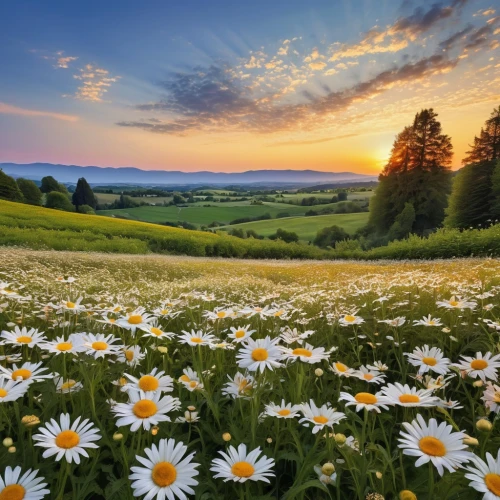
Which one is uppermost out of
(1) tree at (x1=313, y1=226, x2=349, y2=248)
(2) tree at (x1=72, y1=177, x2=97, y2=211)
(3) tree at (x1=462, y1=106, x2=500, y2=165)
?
(3) tree at (x1=462, y1=106, x2=500, y2=165)

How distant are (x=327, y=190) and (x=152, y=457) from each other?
65.9 m

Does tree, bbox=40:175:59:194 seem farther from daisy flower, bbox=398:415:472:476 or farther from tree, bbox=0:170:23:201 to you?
daisy flower, bbox=398:415:472:476

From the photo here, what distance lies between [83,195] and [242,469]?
196 ft

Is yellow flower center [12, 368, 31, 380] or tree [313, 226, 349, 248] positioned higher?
yellow flower center [12, 368, 31, 380]

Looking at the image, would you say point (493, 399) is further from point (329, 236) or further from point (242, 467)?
point (329, 236)

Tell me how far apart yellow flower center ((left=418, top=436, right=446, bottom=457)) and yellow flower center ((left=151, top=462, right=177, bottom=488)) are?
0.80 m

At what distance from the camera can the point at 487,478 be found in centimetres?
111

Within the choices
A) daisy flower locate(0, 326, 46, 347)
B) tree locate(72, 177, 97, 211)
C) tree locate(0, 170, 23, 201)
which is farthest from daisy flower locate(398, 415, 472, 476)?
tree locate(72, 177, 97, 211)

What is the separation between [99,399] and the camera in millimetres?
1866

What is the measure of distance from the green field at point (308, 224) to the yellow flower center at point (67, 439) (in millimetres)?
39355

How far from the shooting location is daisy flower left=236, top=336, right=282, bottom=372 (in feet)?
5.33

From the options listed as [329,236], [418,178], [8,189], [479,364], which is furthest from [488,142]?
[8,189]

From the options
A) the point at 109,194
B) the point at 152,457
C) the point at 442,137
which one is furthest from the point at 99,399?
the point at 109,194

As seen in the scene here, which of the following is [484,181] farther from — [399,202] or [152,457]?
[152,457]
